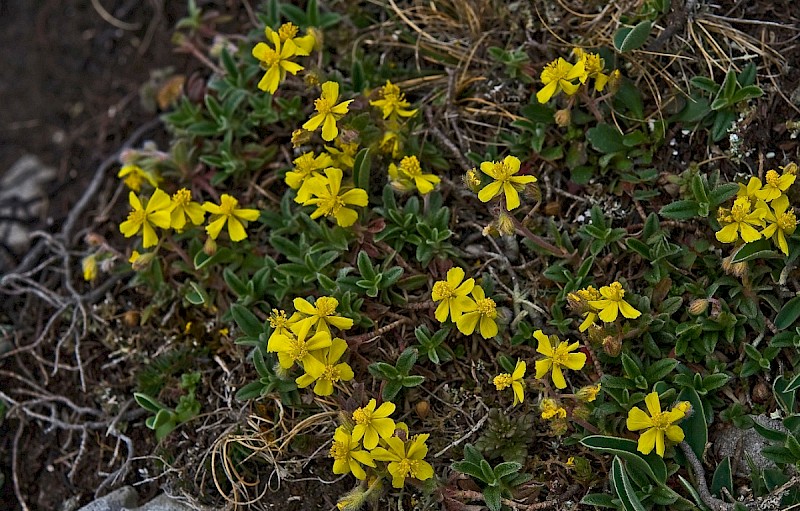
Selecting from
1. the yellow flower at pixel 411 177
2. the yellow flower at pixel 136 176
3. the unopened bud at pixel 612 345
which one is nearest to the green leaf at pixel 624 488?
the unopened bud at pixel 612 345

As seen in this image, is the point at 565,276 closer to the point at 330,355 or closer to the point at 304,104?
the point at 330,355

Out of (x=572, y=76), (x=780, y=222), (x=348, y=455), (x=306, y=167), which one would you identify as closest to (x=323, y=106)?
(x=306, y=167)

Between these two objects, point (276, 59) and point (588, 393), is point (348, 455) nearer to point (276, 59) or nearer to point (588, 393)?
point (588, 393)

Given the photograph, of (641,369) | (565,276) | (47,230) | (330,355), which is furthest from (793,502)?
(47,230)

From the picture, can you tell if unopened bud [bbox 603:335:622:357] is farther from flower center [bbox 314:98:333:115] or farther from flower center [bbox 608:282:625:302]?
flower center [bbox 314:98:333:115]

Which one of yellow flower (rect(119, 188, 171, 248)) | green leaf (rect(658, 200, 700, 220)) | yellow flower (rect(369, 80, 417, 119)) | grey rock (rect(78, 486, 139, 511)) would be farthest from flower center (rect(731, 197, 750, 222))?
grey rock (rect(78, 486, 139, 511))
